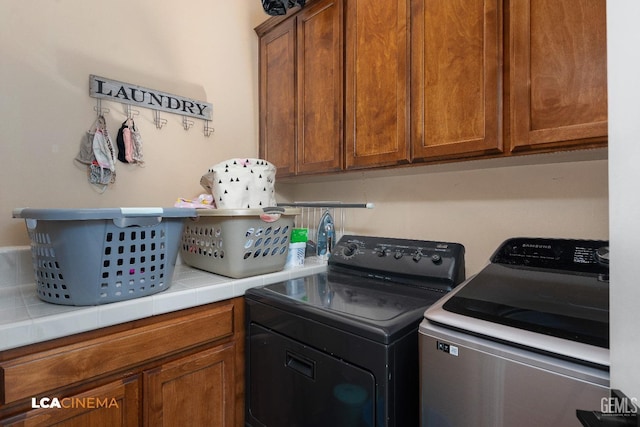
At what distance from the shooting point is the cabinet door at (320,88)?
1579 mm

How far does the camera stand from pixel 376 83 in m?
1.41

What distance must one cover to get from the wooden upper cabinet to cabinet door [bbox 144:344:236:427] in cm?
101

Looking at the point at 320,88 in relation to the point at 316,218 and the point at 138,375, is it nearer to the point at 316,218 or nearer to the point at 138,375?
the point at 316,218

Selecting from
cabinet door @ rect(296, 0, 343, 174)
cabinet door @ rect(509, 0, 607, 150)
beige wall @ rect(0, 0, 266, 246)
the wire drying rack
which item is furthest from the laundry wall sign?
cabinet door @ rect(509, 0, 607, 150)

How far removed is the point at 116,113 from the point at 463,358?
1.76 m

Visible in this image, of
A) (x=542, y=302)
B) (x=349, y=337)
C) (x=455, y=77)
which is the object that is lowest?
(x=349, y=337)

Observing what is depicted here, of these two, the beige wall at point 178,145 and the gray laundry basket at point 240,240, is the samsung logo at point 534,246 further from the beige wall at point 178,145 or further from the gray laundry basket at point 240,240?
the gray laundry basket at point 240,240

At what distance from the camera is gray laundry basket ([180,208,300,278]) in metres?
1.31

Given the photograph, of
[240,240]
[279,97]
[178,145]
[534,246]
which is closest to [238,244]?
[240,240]

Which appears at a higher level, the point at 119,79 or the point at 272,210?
the point at 119,79

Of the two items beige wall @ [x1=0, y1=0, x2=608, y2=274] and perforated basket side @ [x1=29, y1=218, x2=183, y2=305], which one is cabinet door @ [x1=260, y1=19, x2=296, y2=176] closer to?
beige wall @ [x1=0, y1=0, x2=608, y2=274]

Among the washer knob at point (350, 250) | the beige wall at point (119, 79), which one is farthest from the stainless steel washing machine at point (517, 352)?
the beige wall at point (119, 79)

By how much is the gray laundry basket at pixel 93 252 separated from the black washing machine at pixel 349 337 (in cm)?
43

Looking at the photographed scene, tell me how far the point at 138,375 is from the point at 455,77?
1504 millimetres
